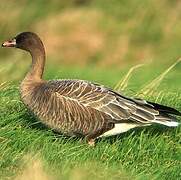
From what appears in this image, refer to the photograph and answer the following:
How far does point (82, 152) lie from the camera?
7641mm

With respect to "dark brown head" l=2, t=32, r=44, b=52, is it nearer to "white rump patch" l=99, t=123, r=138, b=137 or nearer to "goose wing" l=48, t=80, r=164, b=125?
"goose wing" l=48, t=80, r=164, b=125

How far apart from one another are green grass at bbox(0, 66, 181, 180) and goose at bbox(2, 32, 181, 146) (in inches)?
4.3

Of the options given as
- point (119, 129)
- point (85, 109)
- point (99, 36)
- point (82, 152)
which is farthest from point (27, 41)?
point (99, 36)

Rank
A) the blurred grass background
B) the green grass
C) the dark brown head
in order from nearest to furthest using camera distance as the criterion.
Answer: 1. the green grass
2. the dark brown head
3. the blurred grass background

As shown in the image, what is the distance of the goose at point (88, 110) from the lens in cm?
826

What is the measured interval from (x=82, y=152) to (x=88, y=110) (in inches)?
31.1

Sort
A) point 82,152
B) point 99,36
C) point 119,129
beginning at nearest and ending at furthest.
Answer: point 82,152, point 119,129, point 99,36

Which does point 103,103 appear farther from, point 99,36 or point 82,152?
point 99,36

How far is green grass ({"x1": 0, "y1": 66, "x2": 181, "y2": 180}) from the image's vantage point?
7195 millimetres

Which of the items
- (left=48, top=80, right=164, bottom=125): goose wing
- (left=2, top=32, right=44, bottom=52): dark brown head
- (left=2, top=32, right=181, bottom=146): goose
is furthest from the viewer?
(left=2, top=32, right=44, bottom=52): dark brown head

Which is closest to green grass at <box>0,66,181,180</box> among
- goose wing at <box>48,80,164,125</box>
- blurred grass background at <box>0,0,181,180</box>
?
goose wing at <box>48,80,164,125</box>

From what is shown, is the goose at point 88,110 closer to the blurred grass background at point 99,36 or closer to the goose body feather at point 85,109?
the goose body feather at point 85,109

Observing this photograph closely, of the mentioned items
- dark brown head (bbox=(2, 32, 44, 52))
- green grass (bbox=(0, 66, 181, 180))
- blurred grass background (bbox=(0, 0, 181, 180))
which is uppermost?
dark brown head (bbox=(2, 32, 44, 52))

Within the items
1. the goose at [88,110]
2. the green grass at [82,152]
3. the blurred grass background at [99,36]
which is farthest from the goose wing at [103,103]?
the blurred grass background at [99,36]
